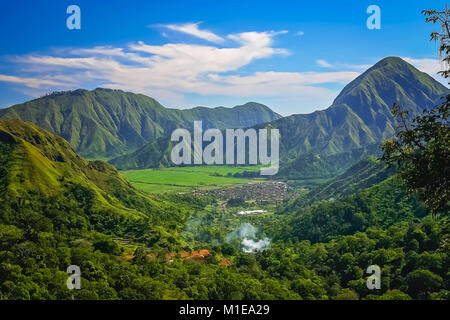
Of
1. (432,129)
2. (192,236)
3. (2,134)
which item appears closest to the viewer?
(432,129)

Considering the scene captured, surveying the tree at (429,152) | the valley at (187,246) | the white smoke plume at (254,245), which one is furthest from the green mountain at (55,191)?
the tree at (429,152)

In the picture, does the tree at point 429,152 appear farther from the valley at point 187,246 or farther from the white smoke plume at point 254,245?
the white smoke plume at point 254,245

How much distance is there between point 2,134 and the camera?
128875 millimetres

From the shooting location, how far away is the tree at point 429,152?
20.9 metres

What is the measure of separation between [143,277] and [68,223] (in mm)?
43177

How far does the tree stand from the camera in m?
20.9

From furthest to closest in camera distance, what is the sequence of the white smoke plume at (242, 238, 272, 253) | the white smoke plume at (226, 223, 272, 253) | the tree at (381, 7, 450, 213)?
the white smoke plume at (226, 223, 272, 253) < the white smoke plume at (242, 238, 272, 253) < the tree at (381, 7, 450, 213)

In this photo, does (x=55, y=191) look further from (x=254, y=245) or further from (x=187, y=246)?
(x=254, y=245)

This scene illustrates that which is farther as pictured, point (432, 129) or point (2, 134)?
point (2, 134)

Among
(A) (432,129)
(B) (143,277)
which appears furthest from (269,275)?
(A) (432,129)

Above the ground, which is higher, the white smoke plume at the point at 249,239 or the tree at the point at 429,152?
the tree at the point at 429,152

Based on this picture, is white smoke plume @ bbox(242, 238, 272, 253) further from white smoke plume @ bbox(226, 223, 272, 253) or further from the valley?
the valley

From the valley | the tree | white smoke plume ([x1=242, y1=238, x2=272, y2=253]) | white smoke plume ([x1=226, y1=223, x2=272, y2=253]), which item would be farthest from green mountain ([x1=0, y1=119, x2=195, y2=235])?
the tree

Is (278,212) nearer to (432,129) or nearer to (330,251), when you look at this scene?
(330,251)
